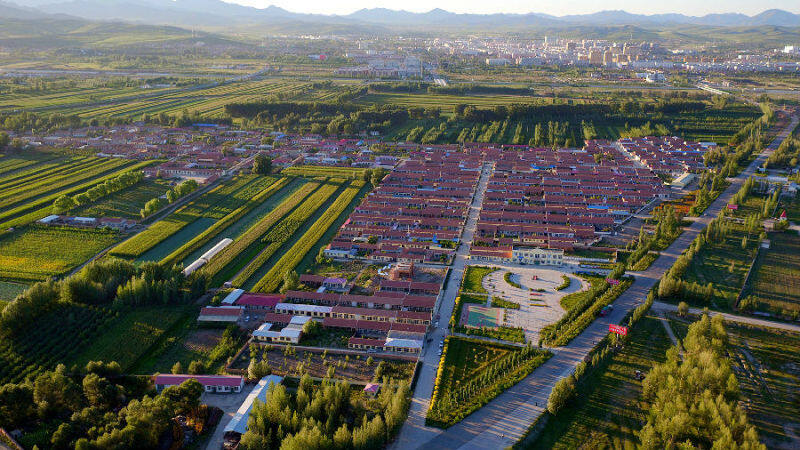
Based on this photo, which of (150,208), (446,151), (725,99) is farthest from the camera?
(725,99)

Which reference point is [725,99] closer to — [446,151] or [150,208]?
[446,151]

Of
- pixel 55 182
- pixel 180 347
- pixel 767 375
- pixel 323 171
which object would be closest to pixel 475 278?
pixel 767 375

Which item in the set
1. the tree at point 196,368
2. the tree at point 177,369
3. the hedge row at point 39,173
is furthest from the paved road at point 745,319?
the hedge row at point 39,173

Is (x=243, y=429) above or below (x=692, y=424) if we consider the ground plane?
below

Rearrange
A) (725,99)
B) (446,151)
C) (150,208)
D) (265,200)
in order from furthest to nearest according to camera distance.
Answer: (725,99) < (446,151) < (265,200) < (150,208)

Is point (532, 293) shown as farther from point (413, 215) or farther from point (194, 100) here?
point (194, 100)

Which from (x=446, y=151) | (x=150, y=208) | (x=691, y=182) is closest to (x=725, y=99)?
(x=691, y=182)

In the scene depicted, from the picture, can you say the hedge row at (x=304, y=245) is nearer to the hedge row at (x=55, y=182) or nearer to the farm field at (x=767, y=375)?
the farm field at (x=767, y=375)
